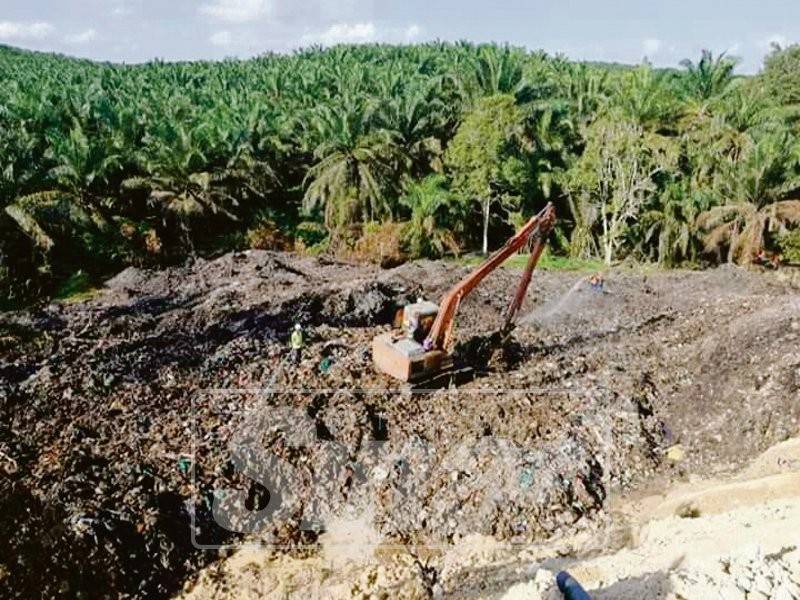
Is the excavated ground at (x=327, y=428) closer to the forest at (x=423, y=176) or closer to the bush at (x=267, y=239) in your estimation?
the forest at (x=423, y=176)

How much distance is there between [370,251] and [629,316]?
8985mm

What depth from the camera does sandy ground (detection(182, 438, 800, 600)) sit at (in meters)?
7.57

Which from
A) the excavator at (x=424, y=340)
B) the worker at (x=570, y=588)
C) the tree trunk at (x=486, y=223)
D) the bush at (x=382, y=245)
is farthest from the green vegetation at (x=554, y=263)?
the worker at (x=570, y=588)

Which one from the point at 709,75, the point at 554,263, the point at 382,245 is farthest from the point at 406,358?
the point at 709,75

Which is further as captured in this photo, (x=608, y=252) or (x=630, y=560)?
(x=608, y=252)

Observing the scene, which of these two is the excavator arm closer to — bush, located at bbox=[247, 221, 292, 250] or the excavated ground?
the excavated ground

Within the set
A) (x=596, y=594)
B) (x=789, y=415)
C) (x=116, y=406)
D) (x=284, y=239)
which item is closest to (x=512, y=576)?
(x=596, y=594)

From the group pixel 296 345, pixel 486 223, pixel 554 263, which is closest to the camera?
pixel 296 345

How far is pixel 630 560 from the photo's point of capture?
865 centimetres

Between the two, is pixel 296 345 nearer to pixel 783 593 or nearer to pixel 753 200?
pixel 783 593

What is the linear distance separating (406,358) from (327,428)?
1.79 m

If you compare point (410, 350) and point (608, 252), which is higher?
point (608, 252)

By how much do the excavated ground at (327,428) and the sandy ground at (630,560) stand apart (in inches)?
13.4

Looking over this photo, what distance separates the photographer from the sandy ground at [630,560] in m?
7.57
